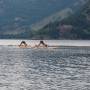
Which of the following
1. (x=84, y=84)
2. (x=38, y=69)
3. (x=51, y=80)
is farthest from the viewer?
(x=38, y=69)

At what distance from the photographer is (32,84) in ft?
282

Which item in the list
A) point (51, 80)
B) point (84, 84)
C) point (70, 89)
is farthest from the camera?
point (51, 80)

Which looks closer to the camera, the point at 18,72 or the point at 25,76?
the point at 25,76

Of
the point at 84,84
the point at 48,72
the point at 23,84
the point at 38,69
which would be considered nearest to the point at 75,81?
the point at 84,84

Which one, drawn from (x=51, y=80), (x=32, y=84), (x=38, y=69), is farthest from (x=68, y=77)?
(x=38, y=69)

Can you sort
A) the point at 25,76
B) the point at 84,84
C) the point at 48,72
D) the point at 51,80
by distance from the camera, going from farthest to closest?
the point at 48,72 → the point at 25,76 → the point at 51,80 → the point at 84,84

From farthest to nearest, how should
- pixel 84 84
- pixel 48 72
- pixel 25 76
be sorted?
pixel 48 72
pixel 25 76
pixel 84 84

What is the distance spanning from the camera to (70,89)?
79.2m

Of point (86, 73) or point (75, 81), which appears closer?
point (75, 81)

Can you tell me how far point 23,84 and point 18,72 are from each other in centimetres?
2269

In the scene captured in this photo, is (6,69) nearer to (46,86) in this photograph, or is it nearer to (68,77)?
(68,77)

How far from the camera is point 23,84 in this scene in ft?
283

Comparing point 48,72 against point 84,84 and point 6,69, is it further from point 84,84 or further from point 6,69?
point 84,84

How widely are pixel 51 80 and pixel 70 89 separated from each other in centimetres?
1306
